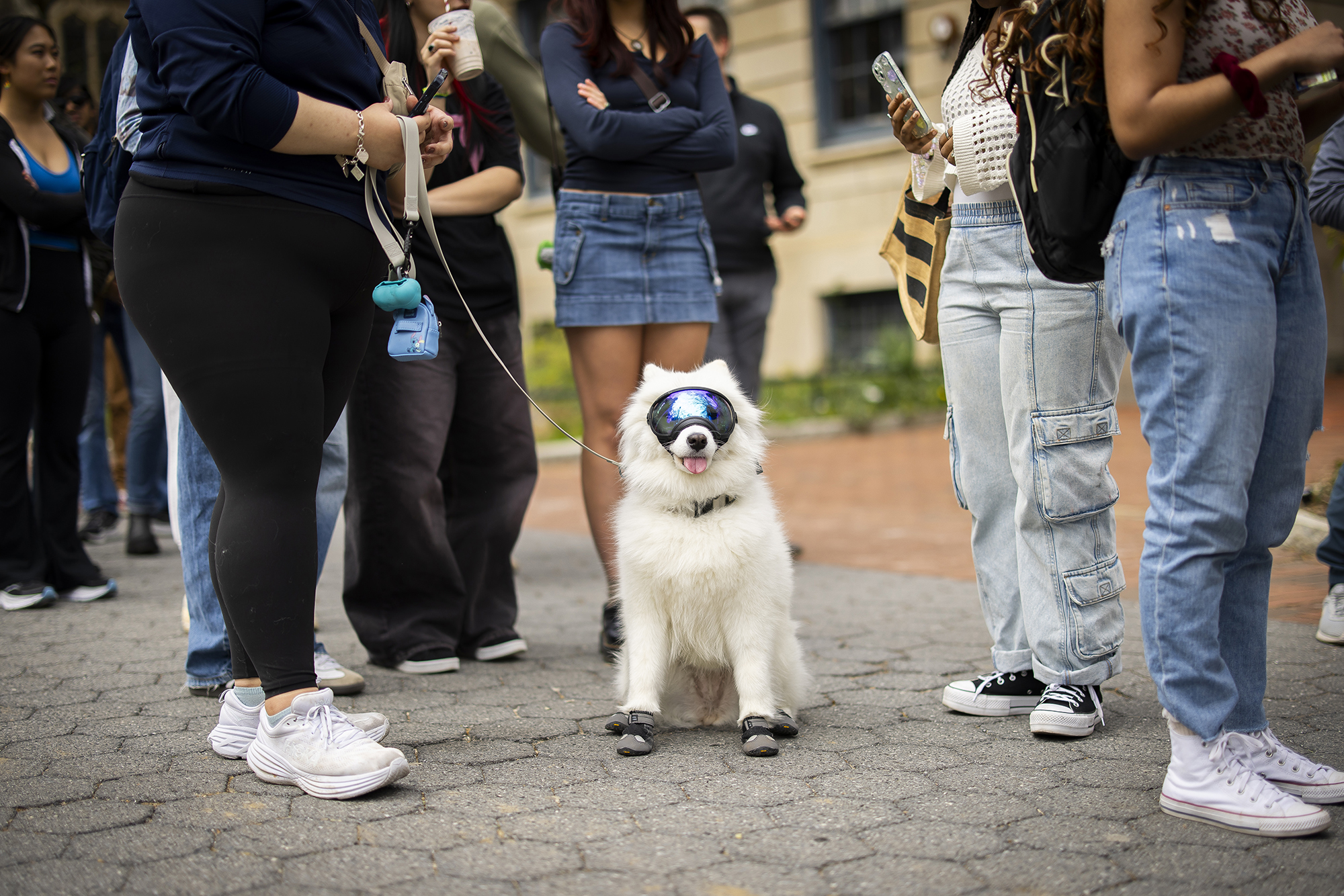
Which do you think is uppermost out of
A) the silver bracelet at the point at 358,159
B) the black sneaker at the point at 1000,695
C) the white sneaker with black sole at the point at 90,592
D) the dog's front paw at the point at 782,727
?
the silver bracelet at the point at 358,159

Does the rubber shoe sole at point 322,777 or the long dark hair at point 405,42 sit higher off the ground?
the long dark hair at point 405,42

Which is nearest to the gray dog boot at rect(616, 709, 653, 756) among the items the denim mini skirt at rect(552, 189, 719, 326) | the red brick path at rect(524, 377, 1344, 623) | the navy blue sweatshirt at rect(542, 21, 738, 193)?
the denim mini skirt at rect(552, 189, 719, 326)

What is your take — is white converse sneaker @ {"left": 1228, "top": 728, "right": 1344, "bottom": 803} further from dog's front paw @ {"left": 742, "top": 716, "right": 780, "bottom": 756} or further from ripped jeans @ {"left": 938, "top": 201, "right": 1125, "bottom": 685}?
dog's front paw @ {"left": 742, "top": 716, "right": 780, "bottom": 756}

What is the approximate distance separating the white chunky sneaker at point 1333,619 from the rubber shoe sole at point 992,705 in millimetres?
1341

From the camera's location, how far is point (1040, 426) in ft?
9.57

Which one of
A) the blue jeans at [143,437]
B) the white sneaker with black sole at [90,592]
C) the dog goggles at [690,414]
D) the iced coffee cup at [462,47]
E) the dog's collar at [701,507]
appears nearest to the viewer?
the dog goggles at [690,414]

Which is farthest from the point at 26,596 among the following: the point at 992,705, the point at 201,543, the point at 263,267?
the point at 992,705

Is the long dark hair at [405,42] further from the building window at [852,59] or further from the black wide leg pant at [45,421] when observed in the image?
the building window at [852,59]

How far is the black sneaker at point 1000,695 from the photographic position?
3.21 metres

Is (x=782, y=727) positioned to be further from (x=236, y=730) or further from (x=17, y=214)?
(x=17, y=214)

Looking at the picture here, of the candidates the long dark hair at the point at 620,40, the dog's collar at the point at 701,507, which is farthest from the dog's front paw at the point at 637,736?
the long dark hair at the point at 620,40

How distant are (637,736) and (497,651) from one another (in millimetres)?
1223

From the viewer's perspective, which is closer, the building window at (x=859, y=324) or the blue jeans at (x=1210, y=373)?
the blue jeans at (x=1210, y=373)

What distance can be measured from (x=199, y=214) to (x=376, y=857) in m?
1.45
